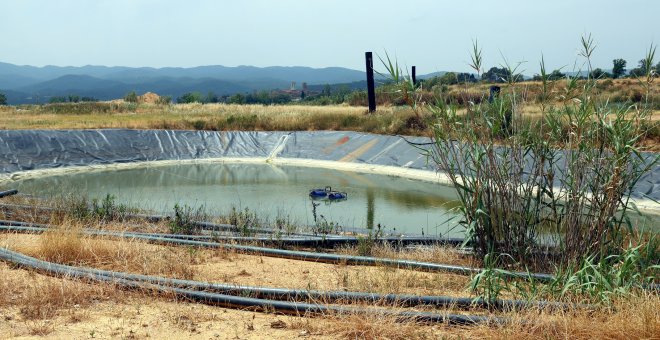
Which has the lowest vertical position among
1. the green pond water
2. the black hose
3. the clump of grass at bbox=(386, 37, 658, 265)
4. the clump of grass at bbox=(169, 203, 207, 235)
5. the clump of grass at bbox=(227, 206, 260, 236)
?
the green pond water

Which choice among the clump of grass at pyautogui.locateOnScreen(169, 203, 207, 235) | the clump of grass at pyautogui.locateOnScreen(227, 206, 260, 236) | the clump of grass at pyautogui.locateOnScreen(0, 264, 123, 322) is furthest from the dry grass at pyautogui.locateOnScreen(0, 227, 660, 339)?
the clump of grass at pyautogui.locateOnScreen(169, 203, 207, 235)

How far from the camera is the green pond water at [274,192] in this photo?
49.1ft

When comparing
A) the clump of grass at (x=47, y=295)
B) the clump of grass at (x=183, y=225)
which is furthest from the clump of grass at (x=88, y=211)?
the clump of grass at (x=47, y=295)

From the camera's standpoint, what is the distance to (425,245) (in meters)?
9.50

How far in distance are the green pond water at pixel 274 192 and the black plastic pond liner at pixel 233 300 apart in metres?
6.05

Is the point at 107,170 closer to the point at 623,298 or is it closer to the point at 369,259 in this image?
the point at 369,259

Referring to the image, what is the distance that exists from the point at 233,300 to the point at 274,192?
1372 centimetres

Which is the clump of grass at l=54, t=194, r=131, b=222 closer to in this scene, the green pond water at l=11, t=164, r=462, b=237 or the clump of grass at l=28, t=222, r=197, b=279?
the green pond water at l=11, t=164, r=462, b=237

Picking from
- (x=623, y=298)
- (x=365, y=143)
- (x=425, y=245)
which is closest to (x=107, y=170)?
(x=365, y=143)

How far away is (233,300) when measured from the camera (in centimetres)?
586

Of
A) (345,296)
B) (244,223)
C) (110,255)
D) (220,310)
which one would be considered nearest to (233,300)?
(220,310)

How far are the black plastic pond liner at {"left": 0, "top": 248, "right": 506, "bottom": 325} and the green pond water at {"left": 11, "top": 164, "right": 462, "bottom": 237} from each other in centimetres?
605

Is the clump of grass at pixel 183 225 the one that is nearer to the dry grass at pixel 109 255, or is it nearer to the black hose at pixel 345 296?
the dry grass at pixel 109 255

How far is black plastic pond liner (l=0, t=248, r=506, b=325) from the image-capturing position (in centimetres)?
520
